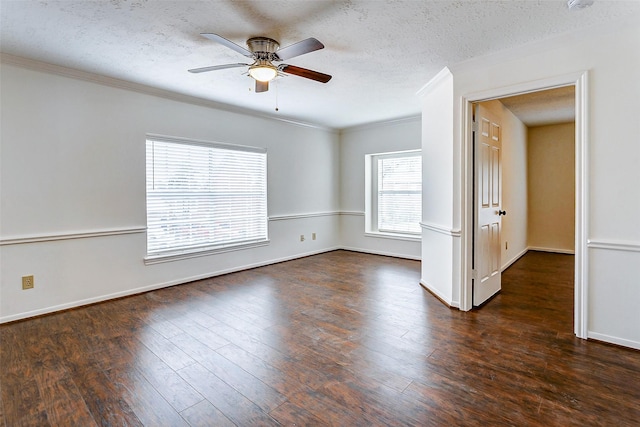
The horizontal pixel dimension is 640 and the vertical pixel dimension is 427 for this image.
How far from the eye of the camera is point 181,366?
2.20 m

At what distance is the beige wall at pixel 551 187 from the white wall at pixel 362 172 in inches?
103

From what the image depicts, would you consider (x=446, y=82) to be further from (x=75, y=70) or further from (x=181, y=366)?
(x=75, y=70)

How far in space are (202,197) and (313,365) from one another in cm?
298

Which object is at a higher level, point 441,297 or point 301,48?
point 301,48

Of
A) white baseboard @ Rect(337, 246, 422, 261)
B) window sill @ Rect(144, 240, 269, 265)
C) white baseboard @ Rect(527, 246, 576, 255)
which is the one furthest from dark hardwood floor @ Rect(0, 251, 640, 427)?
white baseboard @ Rect(527, 246, 576, 255)

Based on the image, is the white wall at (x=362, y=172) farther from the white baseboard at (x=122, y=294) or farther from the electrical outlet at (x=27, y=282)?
the electrical outlet at (x=27, y=282)

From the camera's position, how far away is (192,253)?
428 centimetres

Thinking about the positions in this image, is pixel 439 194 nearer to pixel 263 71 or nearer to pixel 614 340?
pixel 614 340

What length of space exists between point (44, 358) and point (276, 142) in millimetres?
3959

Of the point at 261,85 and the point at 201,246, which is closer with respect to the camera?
the point at 261,85

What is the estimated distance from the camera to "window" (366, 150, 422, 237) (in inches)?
224

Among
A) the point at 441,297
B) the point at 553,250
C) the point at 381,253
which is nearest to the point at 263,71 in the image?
the point at 441,297

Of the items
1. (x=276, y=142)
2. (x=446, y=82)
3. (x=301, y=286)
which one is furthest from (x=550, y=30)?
(x=276, y=142)

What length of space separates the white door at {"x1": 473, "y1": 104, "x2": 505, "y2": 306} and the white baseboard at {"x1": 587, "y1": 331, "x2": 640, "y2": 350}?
3.03ft
